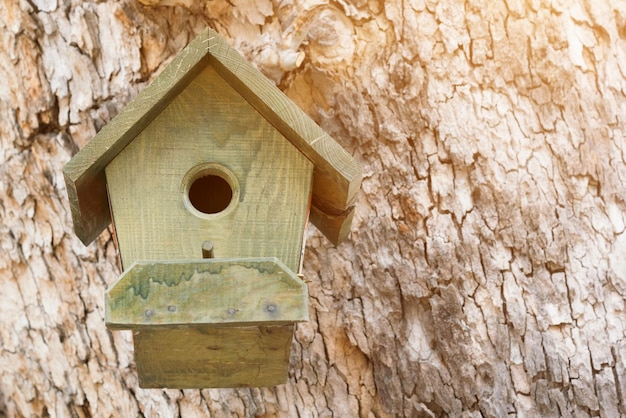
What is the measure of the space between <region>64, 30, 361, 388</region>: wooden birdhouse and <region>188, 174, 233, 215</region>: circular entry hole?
28 cm

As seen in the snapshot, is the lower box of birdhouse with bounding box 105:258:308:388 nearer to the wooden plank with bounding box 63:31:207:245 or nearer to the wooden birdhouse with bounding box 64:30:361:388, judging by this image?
Result: the wooden birdhouse with bounding box 64:30:361:388

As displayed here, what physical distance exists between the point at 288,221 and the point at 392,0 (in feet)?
3.67

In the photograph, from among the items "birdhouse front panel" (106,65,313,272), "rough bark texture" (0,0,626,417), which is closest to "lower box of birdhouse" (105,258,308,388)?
"birdhouse front panel" (106,65,313,272)

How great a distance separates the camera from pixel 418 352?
8.25ft

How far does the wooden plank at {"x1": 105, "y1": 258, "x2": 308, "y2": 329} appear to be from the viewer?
1.70 m

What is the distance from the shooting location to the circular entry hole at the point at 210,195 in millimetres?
2189

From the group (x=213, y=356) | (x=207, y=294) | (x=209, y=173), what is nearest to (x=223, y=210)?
(x=209, y=173)

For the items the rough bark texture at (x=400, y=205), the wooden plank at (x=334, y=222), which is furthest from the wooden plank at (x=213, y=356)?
the rough bark texture at (x=400, y=205)

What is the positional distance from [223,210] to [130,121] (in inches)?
11.8

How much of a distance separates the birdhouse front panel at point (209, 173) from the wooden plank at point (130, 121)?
0.04 meters

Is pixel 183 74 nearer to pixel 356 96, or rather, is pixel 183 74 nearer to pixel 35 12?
pixel 356 96

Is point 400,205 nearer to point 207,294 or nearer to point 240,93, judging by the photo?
point 240,93

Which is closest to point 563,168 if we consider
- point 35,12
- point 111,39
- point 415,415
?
point 415,415

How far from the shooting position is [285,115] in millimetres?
1835
